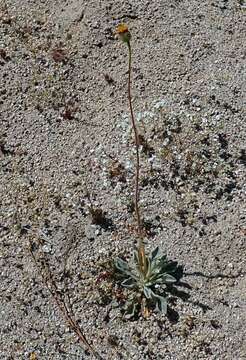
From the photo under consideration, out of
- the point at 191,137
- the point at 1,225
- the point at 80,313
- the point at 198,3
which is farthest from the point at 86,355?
the point at 198,3

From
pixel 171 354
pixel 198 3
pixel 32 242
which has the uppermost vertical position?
pixel 198 3

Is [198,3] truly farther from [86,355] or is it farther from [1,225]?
[86,355]

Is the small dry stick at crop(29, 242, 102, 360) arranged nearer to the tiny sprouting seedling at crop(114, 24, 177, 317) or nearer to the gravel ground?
the gravel ground

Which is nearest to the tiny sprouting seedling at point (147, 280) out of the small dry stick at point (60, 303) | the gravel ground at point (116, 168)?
the gravel ground at point (116, 168)

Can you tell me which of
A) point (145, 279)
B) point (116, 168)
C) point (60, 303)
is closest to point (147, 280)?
point (145, 279)

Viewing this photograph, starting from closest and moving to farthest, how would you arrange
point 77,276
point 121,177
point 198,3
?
point 77,276 < point 121,177 < point 198,3

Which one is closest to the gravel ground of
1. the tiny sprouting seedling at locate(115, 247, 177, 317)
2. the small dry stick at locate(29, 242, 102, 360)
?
the small dry stick at locate(29, 242, 102, 360)
